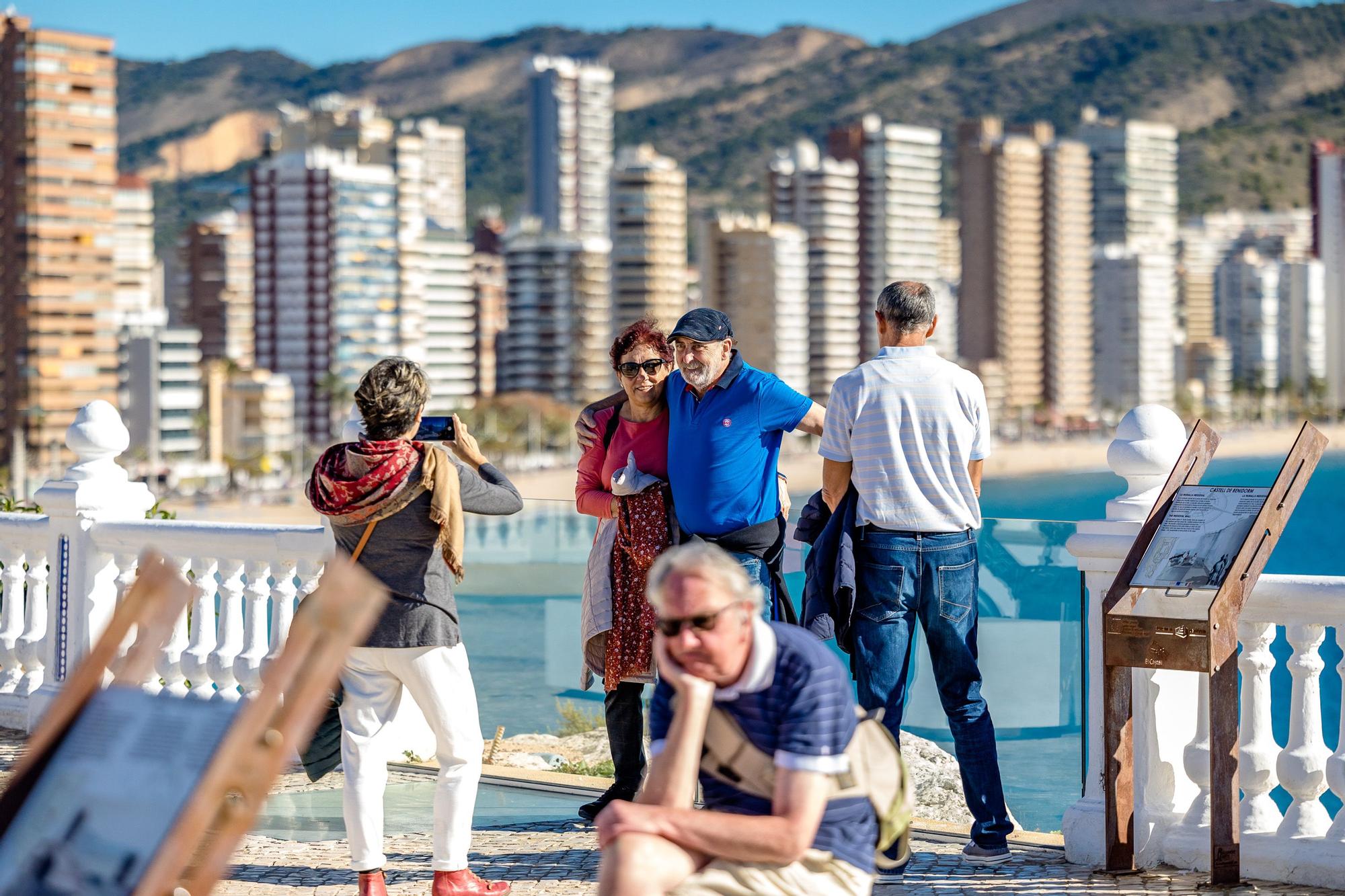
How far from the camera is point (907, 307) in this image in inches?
174

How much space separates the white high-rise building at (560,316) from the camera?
425 ft

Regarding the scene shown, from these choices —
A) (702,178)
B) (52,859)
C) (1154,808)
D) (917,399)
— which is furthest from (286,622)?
(702,178)

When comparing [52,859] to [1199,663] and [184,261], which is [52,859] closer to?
[1199,663]

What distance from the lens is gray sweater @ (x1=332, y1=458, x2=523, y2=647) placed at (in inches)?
154

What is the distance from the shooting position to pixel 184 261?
501 ft

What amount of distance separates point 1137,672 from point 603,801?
1.60 metres

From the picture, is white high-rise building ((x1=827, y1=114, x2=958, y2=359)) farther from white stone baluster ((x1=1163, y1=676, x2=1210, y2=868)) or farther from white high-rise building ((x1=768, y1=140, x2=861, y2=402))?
white stone baluster ((x1=1163, y1=676, x2=1210, y2=868))

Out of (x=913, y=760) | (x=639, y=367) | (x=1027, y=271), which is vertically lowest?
(x=913, y=760)

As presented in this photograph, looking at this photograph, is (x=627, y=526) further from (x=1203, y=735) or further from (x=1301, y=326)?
(x=1301, y=326)

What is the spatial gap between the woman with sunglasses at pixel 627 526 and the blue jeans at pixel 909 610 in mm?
579

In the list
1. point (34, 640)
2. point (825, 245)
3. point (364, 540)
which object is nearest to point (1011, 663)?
point (364, 540)

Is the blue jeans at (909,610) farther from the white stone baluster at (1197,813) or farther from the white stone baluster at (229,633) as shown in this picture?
the white stone baluster at (229,633)

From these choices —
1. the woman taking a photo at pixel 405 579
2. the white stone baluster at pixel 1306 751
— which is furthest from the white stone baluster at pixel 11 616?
the white stone baluster at pixel 1306 751

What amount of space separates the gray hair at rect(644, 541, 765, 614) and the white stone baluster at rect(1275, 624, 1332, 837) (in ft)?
6.77
